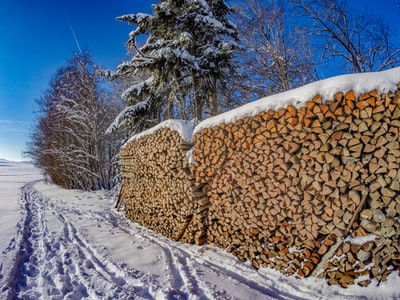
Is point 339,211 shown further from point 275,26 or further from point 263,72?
point 275,26

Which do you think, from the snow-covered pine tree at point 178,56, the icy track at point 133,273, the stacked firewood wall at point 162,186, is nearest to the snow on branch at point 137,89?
the snow-covered pine tree at point 178,56

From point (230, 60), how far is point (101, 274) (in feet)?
24.8

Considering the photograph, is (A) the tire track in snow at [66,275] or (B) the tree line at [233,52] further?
(B) the tree line at [233,52]

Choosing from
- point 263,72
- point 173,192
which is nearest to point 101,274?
point 173,192

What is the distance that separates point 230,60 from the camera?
837 cm

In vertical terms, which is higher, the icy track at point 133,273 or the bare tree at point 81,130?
the bare tree at point 81,130

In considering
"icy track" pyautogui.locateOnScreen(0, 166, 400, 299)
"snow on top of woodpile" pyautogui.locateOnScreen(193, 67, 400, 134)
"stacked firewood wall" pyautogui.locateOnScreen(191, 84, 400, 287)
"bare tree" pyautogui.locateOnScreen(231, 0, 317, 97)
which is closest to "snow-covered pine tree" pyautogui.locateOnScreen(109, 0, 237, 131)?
"bare tree" pyautogui.locateOnScreen(231, 0, 317, 97)

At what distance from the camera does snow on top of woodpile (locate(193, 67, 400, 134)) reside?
2.50 meters

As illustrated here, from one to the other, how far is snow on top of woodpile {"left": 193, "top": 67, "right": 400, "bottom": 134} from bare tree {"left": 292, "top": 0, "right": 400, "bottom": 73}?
261 inches

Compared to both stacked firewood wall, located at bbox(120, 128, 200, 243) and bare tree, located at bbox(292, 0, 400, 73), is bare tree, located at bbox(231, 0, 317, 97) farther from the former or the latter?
stacked firewood wall, located at bbox(120, 128, 200, 243)

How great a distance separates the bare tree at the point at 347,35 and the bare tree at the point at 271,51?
0.59 meters

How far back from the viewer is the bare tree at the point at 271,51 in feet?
28.7

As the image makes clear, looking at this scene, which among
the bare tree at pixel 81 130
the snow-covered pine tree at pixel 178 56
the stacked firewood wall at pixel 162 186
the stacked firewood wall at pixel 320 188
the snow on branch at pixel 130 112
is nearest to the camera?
the stacked firewood wall at pixel 320 188

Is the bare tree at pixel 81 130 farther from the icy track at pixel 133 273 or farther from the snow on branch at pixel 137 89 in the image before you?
the icy track at pixel 133 273
